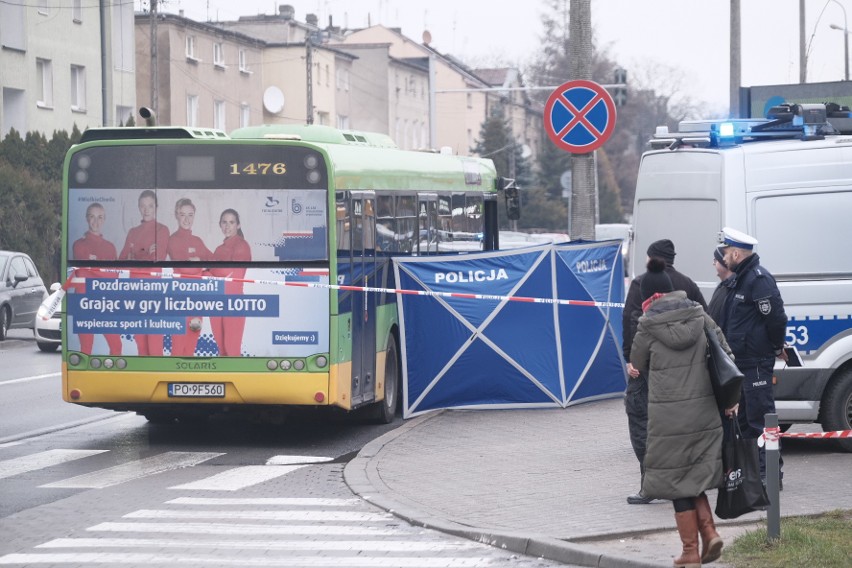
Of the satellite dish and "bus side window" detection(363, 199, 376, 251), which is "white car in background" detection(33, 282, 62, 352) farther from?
the satellite dish

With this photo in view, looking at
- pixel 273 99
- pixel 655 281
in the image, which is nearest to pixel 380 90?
pixel 273 99

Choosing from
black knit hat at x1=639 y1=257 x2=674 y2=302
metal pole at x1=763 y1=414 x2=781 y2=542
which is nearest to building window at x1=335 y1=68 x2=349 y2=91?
Answer: black knit hat at x1=639 y1=257 x2=674 y2=302

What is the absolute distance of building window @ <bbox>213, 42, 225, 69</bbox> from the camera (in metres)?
59.4

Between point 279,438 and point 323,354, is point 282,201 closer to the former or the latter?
point 323,354

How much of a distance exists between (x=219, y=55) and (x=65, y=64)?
1424 cm

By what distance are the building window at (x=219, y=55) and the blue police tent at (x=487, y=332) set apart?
1811 inches

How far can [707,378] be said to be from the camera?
24.7ft

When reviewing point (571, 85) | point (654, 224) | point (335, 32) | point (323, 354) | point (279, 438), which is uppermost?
point (335, 32)

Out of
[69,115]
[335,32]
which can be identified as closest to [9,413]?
[69,115]

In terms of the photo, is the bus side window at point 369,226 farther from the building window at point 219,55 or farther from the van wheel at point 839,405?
the building window at point 219,55

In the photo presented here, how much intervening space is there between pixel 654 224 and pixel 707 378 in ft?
16.9

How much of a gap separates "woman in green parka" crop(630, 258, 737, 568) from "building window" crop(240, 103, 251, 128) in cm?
5634

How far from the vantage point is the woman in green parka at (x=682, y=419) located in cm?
749

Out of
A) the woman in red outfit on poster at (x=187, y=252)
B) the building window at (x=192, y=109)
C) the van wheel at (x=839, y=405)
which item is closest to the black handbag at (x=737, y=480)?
the van wheel at (x=839, y=405)
